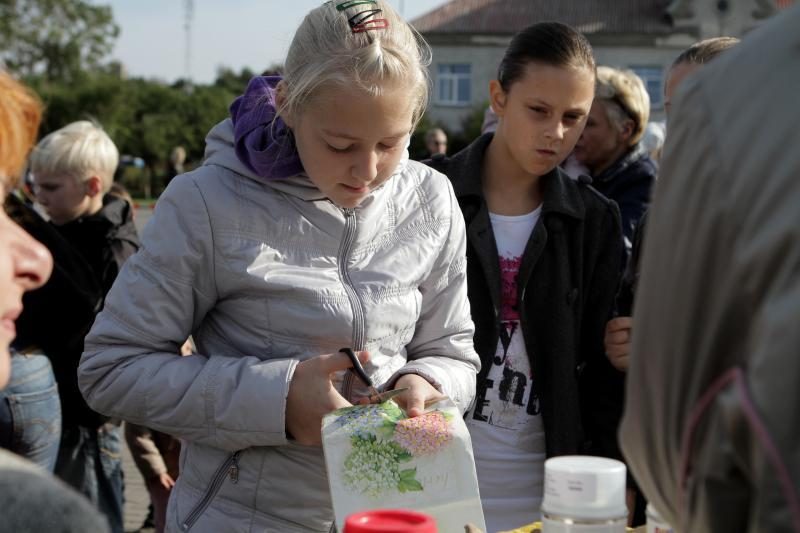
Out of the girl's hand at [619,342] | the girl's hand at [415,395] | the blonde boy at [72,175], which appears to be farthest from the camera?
the blonde boy at [72,175]

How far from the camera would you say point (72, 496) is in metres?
1.09

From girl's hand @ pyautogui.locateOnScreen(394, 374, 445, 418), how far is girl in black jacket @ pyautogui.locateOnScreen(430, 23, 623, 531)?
2.93ft

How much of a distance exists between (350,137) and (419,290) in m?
0.42

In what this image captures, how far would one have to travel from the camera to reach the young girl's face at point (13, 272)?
1213 millimetres

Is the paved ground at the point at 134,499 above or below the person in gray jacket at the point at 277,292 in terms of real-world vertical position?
below

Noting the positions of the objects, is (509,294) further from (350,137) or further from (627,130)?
(627,130)

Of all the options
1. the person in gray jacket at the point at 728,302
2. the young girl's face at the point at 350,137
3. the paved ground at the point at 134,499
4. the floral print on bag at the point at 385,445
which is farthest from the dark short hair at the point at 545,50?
the paved ground at the point at 134,499

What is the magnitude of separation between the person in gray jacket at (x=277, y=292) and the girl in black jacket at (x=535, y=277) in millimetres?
756

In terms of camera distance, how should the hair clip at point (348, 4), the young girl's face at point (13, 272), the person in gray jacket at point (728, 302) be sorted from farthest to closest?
the hair clip at point (348, 4) → the young girl's face at point (13, 272) → the person in gray jacket at point (728, 302)

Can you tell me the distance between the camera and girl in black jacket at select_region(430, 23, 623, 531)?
2.87m

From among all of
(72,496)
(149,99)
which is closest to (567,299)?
(72,496)

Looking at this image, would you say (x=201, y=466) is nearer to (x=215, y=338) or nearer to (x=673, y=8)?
(x=215, y=338)

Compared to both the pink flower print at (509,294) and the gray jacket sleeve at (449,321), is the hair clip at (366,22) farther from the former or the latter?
the pink flower print at (509,294)

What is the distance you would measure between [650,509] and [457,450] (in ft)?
1.09
